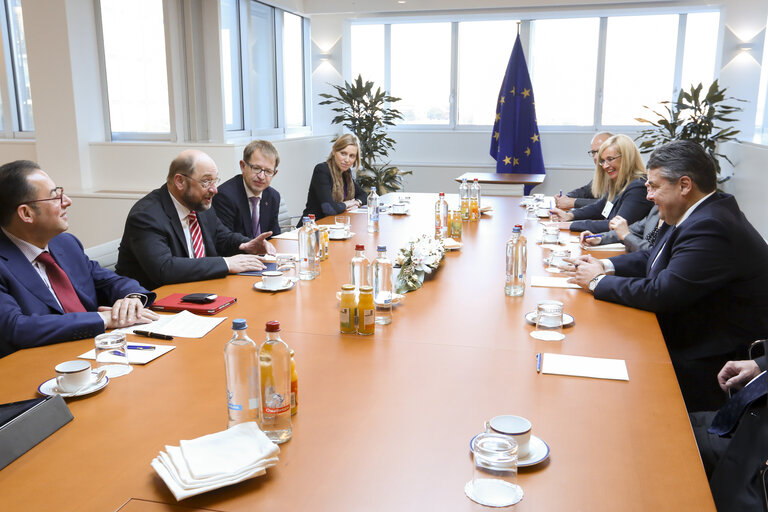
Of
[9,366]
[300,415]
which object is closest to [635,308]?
[300,415]

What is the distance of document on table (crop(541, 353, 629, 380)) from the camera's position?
1.79m

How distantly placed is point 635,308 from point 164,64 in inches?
211

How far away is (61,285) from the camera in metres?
2.38

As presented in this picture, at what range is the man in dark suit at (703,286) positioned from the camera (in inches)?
93.1

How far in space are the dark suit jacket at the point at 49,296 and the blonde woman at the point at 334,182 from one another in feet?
8.09

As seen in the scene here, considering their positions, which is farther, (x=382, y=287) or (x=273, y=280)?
(x=273, y=280)

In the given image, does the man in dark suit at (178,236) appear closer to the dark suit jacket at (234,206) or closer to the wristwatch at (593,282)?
the dark suit jacket at (234,206)

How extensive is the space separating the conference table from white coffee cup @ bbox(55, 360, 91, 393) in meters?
0.04

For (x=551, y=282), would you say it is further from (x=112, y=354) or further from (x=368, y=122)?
(x=368, y=122)

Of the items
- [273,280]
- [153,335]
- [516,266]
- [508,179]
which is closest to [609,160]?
[516,266]

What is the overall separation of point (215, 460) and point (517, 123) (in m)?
7.91

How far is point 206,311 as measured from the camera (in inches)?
91.0

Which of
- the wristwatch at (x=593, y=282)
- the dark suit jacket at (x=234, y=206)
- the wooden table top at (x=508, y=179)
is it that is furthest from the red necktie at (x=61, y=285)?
the wooden table top at (x=508, y=179)

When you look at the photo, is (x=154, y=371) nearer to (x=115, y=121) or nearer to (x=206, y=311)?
(x=206, y=311)
